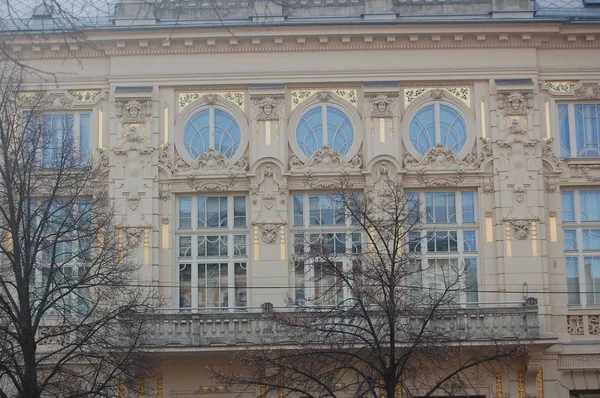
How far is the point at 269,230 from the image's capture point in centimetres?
3612

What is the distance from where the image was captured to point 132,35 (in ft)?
120

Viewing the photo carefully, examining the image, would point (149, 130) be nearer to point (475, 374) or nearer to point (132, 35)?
point (132, 35)

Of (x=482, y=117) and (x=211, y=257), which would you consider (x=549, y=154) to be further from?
(x=211, y=257)

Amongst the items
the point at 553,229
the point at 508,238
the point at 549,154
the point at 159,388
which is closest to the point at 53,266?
the point at 159,388

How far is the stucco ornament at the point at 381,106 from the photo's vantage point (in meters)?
37.0

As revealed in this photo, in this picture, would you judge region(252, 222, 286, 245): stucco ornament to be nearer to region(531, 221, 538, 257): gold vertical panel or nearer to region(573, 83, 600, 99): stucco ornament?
region(531, 221, 538, 257): gold vertical panel

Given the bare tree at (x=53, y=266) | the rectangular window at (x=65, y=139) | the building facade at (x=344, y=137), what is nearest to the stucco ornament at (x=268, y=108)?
the building facade at (x=344, y=137)

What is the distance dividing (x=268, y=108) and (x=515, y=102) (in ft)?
26.3

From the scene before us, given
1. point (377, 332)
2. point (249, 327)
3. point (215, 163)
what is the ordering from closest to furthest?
1. point (377, 332)
2. point (249, 327)
3. point (215, 163)

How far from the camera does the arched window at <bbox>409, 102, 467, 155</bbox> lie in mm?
37094

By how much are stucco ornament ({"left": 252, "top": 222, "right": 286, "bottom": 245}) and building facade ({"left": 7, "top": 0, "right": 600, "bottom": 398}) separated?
0.05 m

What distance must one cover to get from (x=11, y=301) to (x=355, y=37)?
A: 50.8 feet

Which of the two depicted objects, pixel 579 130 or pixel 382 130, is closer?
pixel 382 130

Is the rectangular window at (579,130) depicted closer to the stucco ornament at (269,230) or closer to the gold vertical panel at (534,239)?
the gold vertical panel at (534,239)
